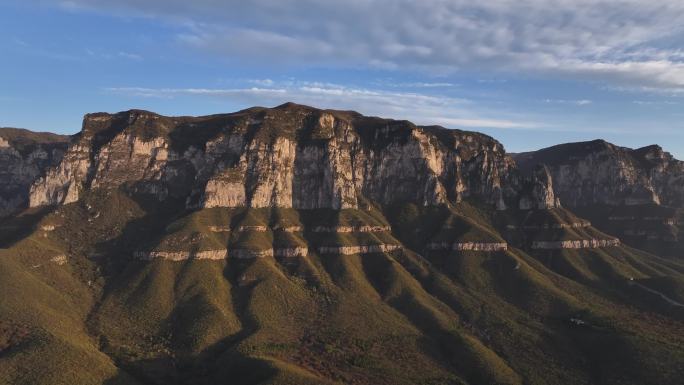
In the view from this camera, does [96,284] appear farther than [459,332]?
Yes

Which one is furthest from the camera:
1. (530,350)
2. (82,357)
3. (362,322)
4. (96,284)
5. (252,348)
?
(96,284)

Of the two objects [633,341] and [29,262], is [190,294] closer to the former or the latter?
[29,262]

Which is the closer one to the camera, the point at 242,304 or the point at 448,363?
the point at 448,363

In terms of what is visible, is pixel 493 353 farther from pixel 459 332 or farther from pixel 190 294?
pixel 190 294

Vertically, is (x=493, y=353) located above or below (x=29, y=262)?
below

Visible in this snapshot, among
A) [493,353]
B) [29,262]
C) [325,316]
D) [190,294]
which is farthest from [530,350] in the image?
[29,262]

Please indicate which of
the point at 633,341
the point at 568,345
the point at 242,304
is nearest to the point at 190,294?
the point at 242,304

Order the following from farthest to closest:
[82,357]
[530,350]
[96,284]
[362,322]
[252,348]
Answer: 1. [96,284]
2. [362,322]
3. [530,350]
4. [252,348]
5. [82,357]

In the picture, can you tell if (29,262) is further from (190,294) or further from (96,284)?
(190,294)
